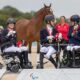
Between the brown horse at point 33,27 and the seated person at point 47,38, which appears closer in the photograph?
the seated person at point 47,38

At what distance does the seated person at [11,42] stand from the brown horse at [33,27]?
7.41 meters

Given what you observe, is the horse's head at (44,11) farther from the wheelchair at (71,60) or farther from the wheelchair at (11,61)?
the wheelchair at (71,60)

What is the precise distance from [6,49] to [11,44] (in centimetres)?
21

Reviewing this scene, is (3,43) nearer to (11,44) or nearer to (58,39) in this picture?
(11,44)

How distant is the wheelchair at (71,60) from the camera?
1382cm

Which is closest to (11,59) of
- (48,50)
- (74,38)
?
(48,50)

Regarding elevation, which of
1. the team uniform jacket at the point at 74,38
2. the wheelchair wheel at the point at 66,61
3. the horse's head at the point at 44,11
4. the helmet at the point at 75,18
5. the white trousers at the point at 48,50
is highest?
the horse's head at the point at 44,11

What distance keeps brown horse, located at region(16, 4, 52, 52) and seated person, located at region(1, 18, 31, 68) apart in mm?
7411

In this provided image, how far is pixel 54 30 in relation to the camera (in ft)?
46.5

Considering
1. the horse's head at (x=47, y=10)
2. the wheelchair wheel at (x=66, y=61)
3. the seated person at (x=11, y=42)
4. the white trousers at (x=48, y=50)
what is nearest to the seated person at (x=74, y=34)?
the wheelchair wheel at (x=66, y=61)

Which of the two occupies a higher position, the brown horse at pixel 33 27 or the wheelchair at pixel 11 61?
the brown horse at pixel 33 27

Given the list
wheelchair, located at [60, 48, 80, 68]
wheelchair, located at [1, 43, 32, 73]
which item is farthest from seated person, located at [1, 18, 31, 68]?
wheelchair, located at [60, 48, 80, 68]

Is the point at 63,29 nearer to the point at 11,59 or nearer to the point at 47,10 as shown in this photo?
the point at 11,59

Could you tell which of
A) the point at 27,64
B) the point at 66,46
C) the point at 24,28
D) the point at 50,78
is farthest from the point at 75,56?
the point at 24,28
